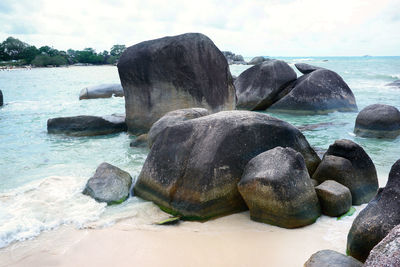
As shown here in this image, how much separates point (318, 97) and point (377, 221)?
8.85m

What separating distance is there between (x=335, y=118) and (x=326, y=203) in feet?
22.5

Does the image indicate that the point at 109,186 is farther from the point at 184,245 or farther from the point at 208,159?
the point at 184,245

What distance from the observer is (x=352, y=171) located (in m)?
4.27

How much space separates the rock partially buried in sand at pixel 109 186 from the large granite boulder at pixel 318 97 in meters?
7.61

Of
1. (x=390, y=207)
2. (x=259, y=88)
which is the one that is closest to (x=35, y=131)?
(x=259, y=88)

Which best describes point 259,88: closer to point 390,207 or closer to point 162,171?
point 162,171

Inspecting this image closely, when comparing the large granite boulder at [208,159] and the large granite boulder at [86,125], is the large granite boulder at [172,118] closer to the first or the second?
the large granite boulder at [208,159]

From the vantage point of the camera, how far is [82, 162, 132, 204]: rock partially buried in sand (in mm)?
4523

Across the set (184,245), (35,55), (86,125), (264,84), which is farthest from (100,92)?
(35,55)

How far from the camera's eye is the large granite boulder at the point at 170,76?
7824mm

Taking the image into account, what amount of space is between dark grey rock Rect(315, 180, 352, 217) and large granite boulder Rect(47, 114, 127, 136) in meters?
5.95

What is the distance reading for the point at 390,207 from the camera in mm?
2844

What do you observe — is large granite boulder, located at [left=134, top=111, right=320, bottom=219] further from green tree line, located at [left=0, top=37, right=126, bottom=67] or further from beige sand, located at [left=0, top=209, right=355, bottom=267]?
green tree line, located at [left=0, top=37, right=126, bottom=67]

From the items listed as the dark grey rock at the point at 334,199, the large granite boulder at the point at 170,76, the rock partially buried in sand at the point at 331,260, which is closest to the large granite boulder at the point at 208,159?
the dark grey rock at the point at 334,199
